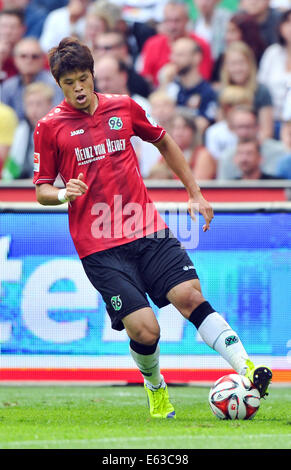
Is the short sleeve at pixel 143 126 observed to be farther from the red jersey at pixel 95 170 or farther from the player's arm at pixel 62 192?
the player's arm at pixel 62 192

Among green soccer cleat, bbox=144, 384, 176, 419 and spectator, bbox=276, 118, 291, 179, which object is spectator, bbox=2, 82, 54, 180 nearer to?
spectator, bbox=276, 118, 291, 179

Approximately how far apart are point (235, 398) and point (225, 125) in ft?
19.2

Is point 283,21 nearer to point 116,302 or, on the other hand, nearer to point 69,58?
point 69,58

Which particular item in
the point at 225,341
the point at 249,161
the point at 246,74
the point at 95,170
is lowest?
the point at 225,341

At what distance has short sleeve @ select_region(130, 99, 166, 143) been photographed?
6418 mm

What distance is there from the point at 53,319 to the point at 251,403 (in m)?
2.84

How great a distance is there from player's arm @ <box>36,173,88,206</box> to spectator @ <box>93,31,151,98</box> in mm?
5946

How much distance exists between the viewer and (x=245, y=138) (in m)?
10.8

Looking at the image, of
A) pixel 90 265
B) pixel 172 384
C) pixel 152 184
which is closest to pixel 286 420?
pixel 90 265

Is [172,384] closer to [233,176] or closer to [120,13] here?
[233,176]

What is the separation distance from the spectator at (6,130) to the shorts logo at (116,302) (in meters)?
5.33

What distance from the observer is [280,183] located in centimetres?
929

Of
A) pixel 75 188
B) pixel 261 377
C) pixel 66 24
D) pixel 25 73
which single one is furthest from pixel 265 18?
pixel 261 377

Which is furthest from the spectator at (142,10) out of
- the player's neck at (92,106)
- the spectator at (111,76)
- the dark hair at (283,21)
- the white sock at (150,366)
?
the white sock at (150,366)
